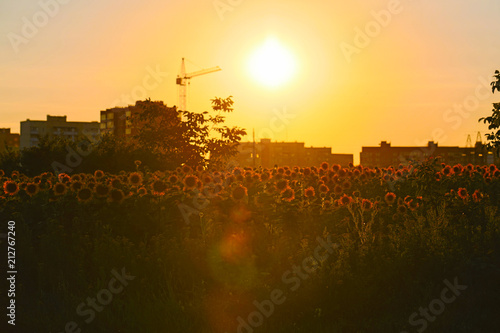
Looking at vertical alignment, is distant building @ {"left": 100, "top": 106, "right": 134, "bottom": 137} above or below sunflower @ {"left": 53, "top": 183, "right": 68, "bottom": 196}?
above

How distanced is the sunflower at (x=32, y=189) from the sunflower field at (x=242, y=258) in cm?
2

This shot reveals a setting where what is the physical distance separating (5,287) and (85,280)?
1077 millimetres

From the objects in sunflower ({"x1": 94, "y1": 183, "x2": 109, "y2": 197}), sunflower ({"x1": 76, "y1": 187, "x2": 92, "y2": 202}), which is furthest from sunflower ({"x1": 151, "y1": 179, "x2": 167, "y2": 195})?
sunflower ({"x1": 76, "y1": 187, "x2": 92, "y2": 202})

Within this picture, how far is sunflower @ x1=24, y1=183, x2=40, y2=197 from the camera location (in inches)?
385

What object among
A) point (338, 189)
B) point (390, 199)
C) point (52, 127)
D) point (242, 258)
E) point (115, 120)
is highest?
point (115, 120)

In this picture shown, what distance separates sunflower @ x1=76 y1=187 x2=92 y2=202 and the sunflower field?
0.02 metres

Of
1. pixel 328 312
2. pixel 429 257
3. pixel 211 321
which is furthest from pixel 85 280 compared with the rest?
pixel 429 257

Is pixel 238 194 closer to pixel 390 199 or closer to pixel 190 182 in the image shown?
pixel 190 182

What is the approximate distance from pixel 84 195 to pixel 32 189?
95 cm

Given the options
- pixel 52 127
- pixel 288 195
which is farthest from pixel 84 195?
pixel 52 127

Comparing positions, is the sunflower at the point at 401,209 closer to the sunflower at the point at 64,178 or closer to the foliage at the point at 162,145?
the sunflower at the point at 64,178

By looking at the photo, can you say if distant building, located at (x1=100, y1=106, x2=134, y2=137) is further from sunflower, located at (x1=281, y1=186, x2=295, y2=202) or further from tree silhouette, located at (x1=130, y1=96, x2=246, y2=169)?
sunflower, located at (x1=281, y1=186, x2=295, y2=202)

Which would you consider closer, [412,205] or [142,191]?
[142,191]

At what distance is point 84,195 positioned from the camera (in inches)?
374
